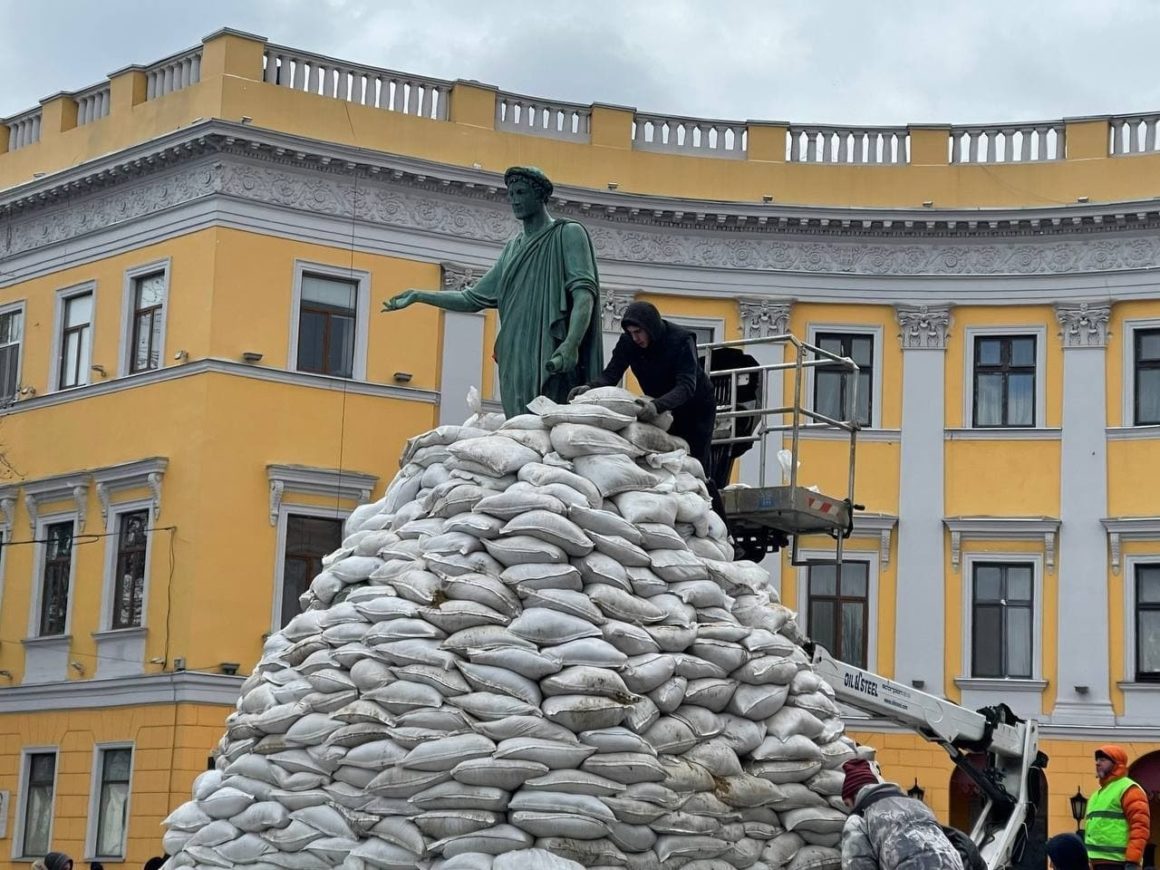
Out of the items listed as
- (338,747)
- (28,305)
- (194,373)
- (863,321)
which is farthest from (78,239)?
(338,747)

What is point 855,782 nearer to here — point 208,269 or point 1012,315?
point 208,269

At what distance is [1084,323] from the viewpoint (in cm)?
3038

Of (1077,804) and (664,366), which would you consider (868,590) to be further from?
(664,366)

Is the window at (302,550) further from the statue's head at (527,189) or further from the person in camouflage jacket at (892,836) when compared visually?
the person in camouflage jacket at (892,836)

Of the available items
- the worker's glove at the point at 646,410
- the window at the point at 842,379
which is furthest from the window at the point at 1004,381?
the worker's glove at the point at 646,410

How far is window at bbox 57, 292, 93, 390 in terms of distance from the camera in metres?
30.0

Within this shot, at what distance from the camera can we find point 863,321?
31.1 metres

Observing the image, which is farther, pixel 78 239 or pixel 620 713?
pixel 78 239

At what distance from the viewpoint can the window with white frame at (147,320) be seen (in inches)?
1138

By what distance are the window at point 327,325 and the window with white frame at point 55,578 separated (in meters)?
4.16

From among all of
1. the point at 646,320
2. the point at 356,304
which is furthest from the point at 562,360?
the point at 356,304

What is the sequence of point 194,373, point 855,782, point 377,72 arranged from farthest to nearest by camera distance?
point 377,72 → point 194,373 → point 855,782

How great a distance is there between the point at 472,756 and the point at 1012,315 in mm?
22715

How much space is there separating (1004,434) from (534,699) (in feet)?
71.2
